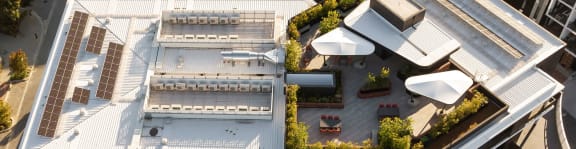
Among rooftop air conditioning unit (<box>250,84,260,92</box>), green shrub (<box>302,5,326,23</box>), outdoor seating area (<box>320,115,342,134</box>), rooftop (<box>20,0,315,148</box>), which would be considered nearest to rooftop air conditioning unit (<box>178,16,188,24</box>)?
rooftop (<box>20,0,315,148</box>)

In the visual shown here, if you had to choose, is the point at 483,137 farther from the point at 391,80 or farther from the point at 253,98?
the point at 253,98

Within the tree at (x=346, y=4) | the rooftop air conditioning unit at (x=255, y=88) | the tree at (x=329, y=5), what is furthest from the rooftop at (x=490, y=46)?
the rooftop air conditioning unit at (x=255, y=88)

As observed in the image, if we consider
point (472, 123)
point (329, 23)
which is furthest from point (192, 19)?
point (472, 123)

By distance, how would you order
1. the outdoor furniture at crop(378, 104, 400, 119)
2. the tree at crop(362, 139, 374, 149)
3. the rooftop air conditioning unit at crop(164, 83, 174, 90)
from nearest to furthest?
the tree at crop(362, 139, 374, 149) < the outdoor furniture at crop(378, 104, 400, 119) < the rooftop air conditioning unit at crop(164, 83, 174, 90)

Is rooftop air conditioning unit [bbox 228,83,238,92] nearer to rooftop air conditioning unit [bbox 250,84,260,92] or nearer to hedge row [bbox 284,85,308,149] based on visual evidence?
rooftop air conditioning unit [bbox 250,84,260,92]

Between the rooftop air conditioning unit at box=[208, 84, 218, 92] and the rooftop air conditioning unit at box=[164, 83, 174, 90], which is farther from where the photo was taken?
the rooftop air conditioning unit at box=[164, 83, 174, 90]

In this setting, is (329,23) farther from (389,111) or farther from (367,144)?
(367,144)
